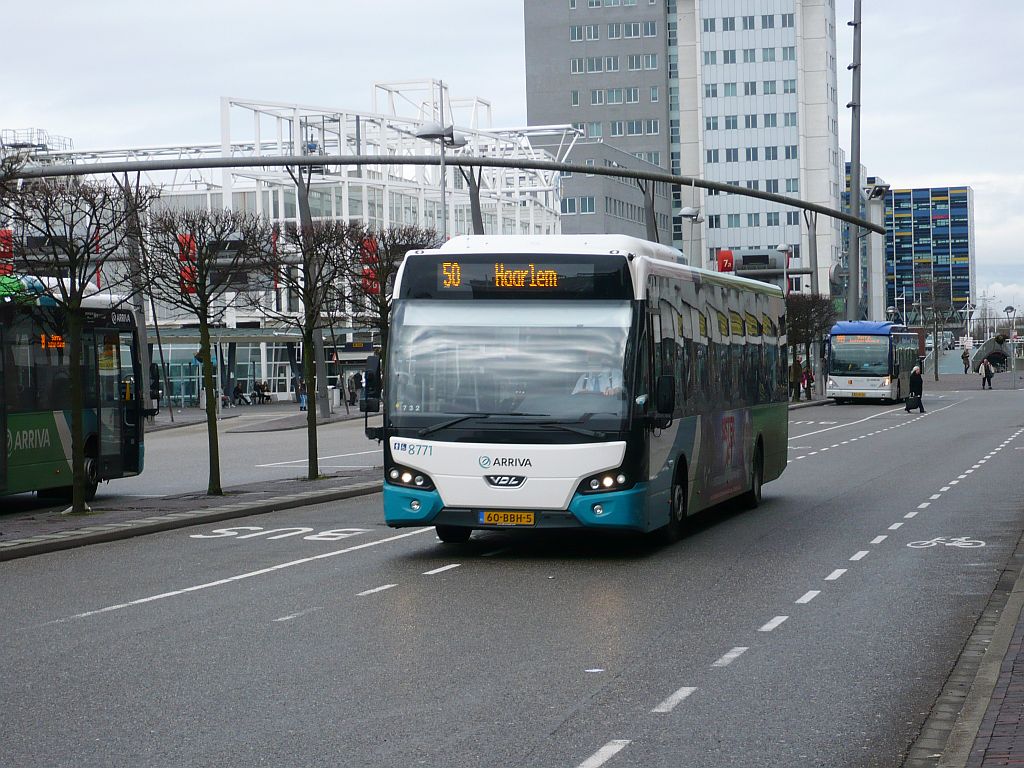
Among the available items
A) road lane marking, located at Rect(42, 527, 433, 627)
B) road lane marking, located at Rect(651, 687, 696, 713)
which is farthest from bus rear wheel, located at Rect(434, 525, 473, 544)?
road lane marking, located at Rect(651, 687, 696, 713)

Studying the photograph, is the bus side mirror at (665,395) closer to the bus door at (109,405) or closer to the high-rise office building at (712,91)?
the bus door at (109,405)

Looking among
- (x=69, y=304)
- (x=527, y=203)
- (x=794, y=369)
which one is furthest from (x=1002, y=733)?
(x=527, y=203)

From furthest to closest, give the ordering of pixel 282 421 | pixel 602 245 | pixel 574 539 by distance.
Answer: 1. pixel 282 421
2. pixel 574 539
3. pixel 602 245

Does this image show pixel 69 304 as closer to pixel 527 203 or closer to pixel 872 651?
pixel 872 651

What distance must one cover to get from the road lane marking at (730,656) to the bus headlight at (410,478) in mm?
5126

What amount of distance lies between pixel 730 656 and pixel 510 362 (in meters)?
5.34

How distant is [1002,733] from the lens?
22.5 feet

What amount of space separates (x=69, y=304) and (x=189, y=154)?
227 ft

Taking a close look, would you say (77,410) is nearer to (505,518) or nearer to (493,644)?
(505,518)

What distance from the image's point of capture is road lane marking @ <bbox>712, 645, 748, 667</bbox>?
9.23 meters

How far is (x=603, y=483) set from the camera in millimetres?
14102

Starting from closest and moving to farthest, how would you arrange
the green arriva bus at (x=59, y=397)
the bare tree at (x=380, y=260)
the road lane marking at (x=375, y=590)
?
1. the road lane marking at (x=375, y=590)
2. the green arriva bus at (x=59, y=397)
3. the bare tree at (x=380, y=260)

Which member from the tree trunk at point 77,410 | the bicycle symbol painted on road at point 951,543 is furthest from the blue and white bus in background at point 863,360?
the bicycle symbol painted on road at point 951,543

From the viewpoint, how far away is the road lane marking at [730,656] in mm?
9227
